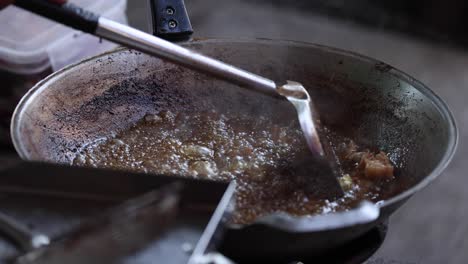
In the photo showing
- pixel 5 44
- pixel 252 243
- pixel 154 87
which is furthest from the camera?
pixel 5 44

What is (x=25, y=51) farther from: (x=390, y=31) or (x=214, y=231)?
(x=390, y=31)

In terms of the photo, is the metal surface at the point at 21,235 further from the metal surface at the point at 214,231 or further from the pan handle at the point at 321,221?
the pan handle at the point at 321,221

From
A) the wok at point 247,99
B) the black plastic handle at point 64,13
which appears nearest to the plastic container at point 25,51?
the wok at point 247,99

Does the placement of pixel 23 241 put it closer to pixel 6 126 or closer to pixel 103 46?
pixel 6 126

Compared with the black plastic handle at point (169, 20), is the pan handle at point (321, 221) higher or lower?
lower

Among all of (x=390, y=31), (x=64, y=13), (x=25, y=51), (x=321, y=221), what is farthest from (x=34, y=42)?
(x=390, y=31)

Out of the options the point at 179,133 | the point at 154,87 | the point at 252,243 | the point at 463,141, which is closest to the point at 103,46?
the point at 154,87
